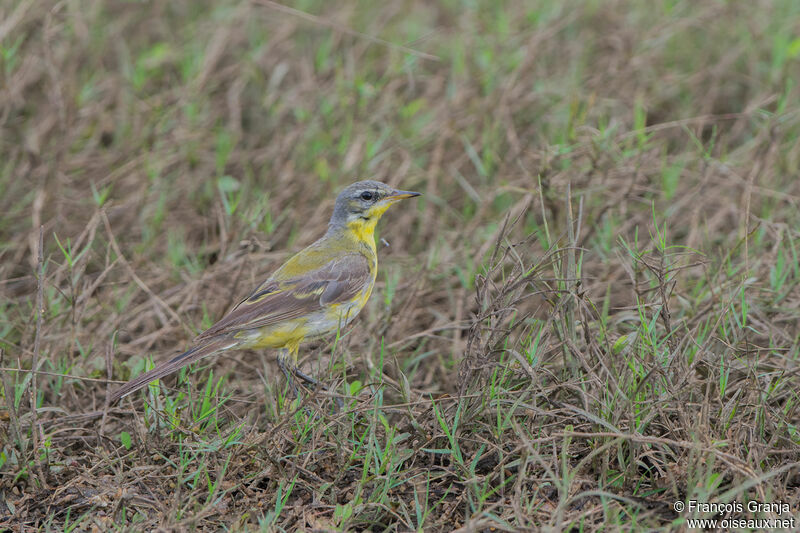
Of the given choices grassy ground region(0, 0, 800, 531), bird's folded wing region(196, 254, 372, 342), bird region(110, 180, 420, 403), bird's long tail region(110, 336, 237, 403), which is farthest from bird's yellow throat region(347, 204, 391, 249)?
bird's long tail region(110, 336, 237, 403)

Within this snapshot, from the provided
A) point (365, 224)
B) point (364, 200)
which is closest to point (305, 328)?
point (365, 224)

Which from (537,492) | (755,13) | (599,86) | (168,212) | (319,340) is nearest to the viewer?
(537,492)

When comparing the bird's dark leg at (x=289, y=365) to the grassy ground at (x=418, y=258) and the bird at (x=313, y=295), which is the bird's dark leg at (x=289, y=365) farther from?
the grassy ground at (x=418, y=258)

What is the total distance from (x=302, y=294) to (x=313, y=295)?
0.07 m

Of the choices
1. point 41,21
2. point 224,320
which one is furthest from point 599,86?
point 41,21

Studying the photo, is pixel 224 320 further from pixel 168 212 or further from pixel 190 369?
pixel 168 212

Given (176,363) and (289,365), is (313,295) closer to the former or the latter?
(289,365)

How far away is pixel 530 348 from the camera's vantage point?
199 inches

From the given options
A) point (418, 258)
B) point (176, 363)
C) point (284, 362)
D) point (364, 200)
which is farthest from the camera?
point (418, 258)

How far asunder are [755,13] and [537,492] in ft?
21.0

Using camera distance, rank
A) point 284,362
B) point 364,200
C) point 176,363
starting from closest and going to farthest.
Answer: point 176,363 < point 284,362 < point 364,200

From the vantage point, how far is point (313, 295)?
5746mm

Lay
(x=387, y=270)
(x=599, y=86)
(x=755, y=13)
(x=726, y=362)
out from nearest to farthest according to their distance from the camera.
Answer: (x=726, y=362) → (x=387, y=270) → (x=599, y=86) → (x=755, y=13)

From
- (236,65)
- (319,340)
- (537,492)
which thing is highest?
Result: (236,65)
